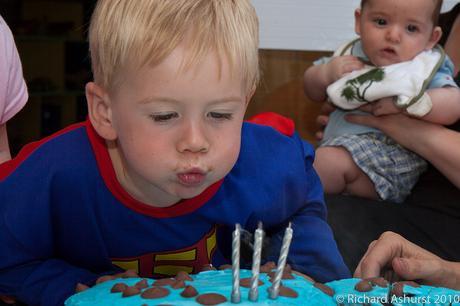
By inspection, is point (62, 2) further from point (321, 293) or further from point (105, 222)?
point (321, 293)

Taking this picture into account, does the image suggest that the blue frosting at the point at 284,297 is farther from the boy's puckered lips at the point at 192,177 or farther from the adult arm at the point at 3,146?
the adult arm at the point at 3,146

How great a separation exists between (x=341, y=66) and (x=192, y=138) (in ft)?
2.79

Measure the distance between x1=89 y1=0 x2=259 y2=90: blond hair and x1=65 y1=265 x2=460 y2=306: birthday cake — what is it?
0.78ft

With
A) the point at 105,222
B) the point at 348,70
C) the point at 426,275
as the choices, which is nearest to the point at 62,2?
the point at 348,70

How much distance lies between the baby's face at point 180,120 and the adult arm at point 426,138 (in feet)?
2.02

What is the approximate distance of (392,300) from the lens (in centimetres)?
60

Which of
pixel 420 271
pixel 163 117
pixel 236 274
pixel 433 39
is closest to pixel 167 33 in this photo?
pixel 163 117

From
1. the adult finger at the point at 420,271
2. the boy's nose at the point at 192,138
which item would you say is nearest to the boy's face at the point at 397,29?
the adult finger at the point at 420,271

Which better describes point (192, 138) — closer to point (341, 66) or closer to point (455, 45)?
point (341, 66)

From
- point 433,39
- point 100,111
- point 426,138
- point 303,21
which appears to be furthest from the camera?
point 303,21

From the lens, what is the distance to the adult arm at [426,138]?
1.24 metres

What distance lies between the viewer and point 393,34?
1360 millimetres

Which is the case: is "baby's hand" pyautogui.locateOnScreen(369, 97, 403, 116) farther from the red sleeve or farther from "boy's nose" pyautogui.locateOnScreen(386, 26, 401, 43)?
the red sleeve

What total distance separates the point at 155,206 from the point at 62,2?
8.48 ft
